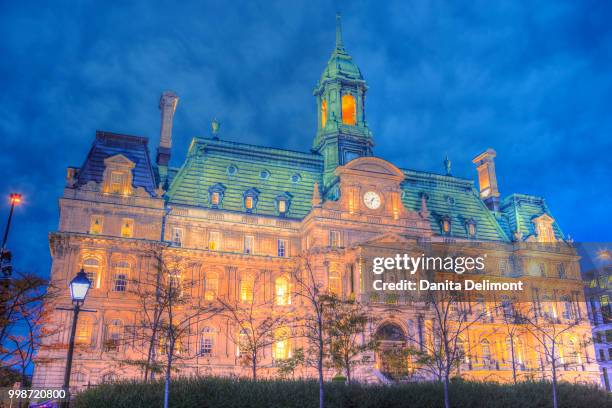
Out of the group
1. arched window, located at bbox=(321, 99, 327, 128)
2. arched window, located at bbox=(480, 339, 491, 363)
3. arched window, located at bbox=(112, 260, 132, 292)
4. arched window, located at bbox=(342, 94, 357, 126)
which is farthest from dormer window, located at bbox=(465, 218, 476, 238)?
arched window, located at bbox=(112, 260, 132, 292)

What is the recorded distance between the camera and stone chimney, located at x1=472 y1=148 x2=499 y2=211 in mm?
72875

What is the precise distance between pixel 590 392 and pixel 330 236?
83.4 feet

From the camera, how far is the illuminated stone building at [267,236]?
47750 mm

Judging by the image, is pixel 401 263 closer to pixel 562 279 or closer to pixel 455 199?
pixel 455 199

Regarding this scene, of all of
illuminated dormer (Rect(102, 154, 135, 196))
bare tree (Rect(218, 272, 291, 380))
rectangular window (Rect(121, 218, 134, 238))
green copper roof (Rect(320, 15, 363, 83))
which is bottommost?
bare tree (Rect(218, 272, 291, 380))

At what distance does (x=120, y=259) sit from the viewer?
49125 millimetres

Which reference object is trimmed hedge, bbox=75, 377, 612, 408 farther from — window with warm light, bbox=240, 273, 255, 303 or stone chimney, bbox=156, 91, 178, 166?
stone chimney, bbox=156, 91, 178, 166

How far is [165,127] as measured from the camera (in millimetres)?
59688

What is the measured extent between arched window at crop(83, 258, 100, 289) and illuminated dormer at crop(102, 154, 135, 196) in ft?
21.4

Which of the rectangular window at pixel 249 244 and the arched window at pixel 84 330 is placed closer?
the arched window at pixel 84 330

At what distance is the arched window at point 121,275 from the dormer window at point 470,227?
37.5 meters

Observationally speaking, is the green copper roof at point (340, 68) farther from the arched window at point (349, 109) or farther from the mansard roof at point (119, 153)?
the mansard roof at point (119, 153)

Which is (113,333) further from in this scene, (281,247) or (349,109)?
(349,109)

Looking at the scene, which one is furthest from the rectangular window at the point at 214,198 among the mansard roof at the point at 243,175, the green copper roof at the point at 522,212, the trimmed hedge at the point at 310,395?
the green copper roof at the point at 522,212
